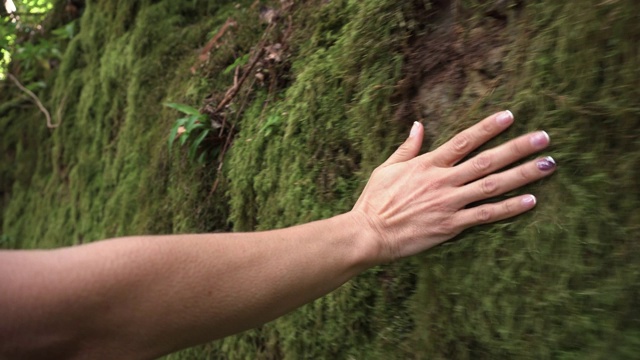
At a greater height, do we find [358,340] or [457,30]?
[457,30]

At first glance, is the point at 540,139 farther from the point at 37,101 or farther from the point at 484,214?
the point at 37,101

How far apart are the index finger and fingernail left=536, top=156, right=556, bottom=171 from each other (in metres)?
0.14

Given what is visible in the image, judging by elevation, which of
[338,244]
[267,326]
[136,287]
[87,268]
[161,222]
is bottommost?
[267,326]

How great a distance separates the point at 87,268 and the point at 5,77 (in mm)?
6331

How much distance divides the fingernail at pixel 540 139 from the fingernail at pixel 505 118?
0.30 feet

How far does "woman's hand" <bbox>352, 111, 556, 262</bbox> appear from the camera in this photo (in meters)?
1.34

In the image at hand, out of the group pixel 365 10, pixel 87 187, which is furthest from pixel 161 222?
pixel 365 10

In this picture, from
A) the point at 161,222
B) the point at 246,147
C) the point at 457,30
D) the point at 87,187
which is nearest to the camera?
the point at 457,30

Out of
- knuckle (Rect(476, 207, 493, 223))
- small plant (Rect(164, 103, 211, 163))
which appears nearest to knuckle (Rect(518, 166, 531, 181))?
knuckle (Rect(476, 207, 493, 223))

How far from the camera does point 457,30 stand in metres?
1.63

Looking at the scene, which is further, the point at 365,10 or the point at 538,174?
the point at 365,10

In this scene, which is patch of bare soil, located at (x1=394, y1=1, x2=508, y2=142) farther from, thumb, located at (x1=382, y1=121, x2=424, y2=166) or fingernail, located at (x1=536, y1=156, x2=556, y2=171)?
fingernail, located at (x1=536, y1=156, x2=556, y2=171)

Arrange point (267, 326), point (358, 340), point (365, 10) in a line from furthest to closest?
1. point (267, 326)
2. point (365, 10)
3. point (358, 340)

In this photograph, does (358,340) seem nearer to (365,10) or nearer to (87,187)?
(365,10)
